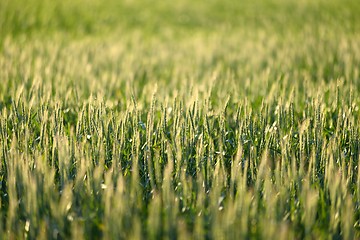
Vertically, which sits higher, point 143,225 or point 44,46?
point 44,46

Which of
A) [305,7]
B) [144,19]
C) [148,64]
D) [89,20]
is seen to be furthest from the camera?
[305,7]

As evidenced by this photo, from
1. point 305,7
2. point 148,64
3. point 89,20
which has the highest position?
point 305,7

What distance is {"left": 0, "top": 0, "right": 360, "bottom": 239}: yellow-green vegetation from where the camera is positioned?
1426mm

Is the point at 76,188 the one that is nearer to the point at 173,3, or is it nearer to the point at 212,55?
the point at 212,55

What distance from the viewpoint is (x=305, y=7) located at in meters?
8.52

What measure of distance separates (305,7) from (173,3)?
2.87m

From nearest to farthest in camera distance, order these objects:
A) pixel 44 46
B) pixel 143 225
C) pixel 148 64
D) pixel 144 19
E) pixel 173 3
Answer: pixel 143 225, pixel 148 64, pixel 44 46, pixel 144 19, pixel 173 3

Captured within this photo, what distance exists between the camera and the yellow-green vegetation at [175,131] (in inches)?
56.1

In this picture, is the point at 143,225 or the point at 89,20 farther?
the point at 89,20

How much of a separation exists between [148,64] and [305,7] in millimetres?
5678

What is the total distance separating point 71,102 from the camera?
2625mm

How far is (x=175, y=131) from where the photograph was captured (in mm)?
2018

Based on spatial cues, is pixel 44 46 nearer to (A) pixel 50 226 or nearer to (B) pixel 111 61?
(B) pixel 111 61

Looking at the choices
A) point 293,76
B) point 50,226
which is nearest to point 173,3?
point 293,76
